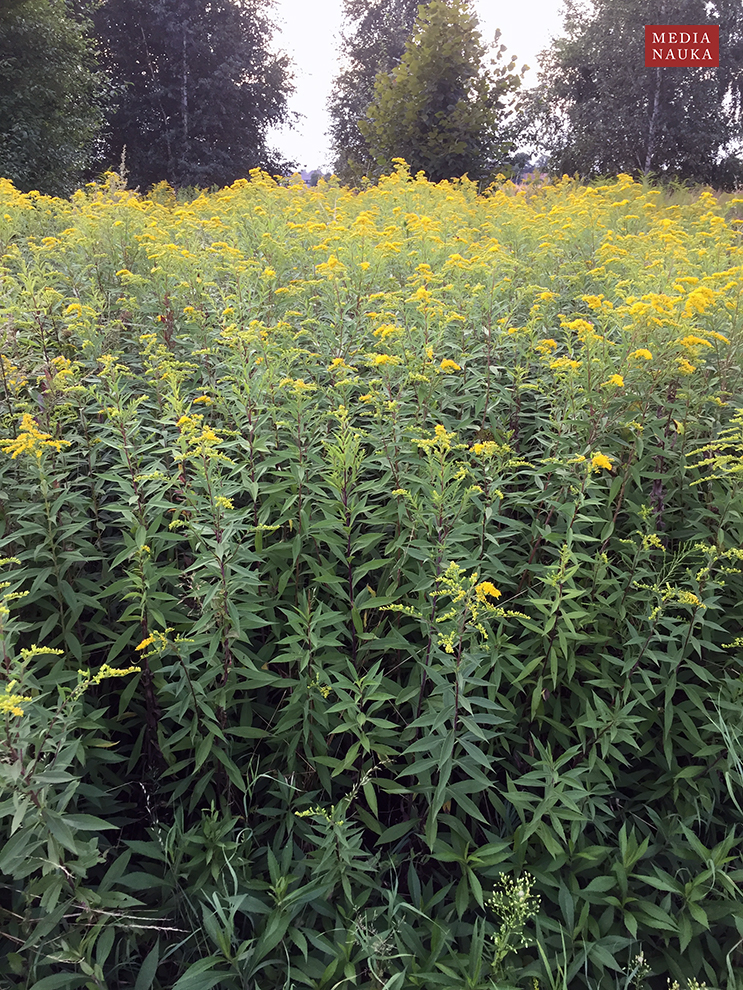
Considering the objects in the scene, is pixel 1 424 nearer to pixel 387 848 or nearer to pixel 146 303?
pixel 146 303

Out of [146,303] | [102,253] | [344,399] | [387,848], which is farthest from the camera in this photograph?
[102,253]

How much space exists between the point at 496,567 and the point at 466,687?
0.41 m

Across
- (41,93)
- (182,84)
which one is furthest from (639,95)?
(41,93)

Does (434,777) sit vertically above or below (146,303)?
below

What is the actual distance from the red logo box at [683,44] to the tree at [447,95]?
7.60 meters

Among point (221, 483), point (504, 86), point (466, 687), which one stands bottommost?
point (466, 687)

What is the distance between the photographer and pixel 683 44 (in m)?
16.4

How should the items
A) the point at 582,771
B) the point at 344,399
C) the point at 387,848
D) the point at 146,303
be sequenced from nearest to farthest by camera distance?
the point at 582,771, the point at 387,848, the point at 344,399, the point at 146,303

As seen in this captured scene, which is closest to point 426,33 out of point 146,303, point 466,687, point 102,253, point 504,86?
point 504,86

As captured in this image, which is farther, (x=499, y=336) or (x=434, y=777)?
(x=499, y=336)

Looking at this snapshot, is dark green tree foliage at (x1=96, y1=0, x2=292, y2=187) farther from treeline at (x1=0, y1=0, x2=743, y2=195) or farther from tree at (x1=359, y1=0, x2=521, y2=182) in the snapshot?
tree at (x1=359, y1=0, x2=521, y2=182)

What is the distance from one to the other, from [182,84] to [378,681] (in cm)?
2247

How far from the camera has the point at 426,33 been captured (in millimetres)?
10656

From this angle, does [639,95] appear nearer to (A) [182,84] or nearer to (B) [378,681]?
(A) [182,84]
